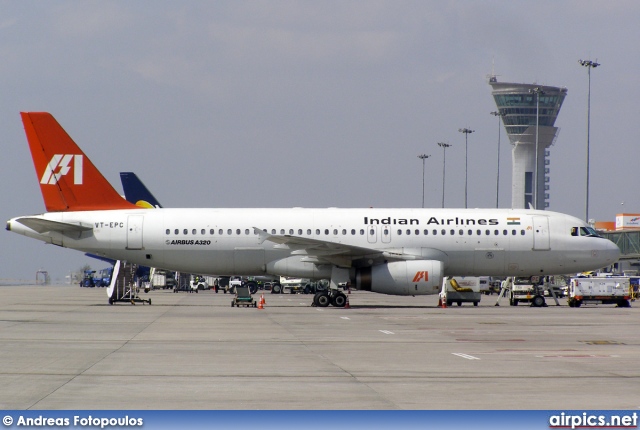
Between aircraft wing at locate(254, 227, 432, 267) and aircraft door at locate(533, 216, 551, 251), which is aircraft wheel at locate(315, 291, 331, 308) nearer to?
aircraft wing at locate(254, 227, 432, 267)

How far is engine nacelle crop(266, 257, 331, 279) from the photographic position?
40.6 meters

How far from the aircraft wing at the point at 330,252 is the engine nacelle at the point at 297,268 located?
255 millimetres

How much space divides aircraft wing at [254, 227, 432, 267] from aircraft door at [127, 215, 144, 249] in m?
5.39

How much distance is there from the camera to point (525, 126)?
18088cm

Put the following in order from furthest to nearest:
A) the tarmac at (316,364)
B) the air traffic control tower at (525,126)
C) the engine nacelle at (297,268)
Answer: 1. the air traffic control tower at (525,126)
2. the engine nacelle at (297,268)
3. the tarmac at (316,364)

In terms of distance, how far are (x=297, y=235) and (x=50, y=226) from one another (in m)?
10.7

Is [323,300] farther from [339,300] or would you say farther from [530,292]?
[530,292]

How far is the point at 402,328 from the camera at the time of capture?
27.5m

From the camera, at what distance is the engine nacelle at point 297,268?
40.6 metres

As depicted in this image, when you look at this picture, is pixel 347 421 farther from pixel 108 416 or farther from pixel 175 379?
pixel 175 379

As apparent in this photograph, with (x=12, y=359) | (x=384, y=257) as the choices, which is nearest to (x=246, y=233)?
(x=384, y=257)

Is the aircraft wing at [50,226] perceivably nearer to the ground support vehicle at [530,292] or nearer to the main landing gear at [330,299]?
the main landing gear at [330,299]

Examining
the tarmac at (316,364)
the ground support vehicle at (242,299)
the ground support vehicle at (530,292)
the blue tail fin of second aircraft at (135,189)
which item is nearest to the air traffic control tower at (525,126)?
the blue tail fin of second aircraft at (135,189)

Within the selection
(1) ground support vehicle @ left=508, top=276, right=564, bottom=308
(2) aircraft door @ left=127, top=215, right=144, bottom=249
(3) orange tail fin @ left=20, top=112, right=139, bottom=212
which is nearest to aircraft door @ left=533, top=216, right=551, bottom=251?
(1) ground support vehicle @ left=508, top=276, right=564, bottom=308
